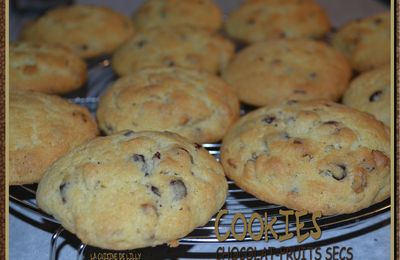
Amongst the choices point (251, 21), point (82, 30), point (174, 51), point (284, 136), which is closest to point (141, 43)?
point (174, 51)

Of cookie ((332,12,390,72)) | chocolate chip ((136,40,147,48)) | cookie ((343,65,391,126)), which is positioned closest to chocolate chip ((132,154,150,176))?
cookie ((343,65,391,126))

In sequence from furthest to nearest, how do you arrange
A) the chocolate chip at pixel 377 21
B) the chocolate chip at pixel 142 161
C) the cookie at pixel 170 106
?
the chocolate chip at pixel 377 21, the cookie at pixel 170 106, the chocolate chip at pixel 142 161

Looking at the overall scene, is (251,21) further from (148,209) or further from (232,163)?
(148,209)

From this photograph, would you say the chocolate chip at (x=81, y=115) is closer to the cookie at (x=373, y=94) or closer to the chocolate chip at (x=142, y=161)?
the chocolate chip at (x=142, y=161)

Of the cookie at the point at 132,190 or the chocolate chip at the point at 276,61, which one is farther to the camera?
the chocolate chip at the point at 276,61

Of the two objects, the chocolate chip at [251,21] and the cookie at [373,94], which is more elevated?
the chocolate chip at [251,21]

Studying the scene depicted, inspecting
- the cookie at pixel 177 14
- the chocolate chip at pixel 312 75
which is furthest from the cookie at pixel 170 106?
the cookie at pixel 177 14
